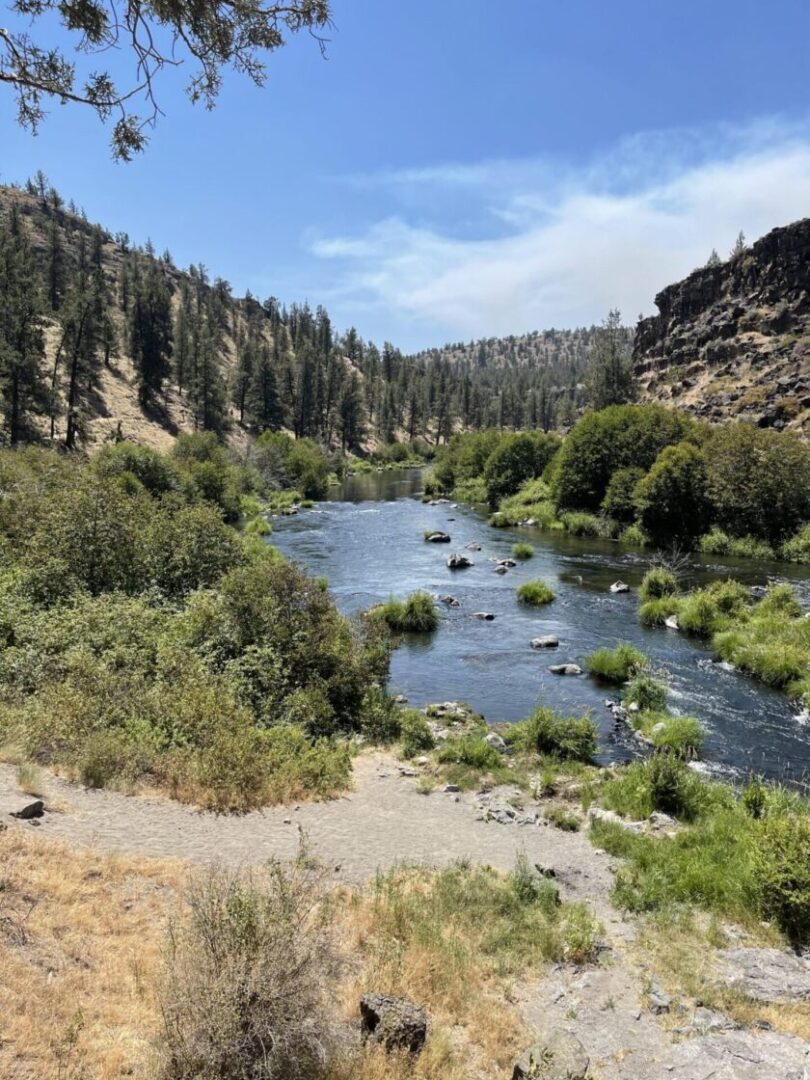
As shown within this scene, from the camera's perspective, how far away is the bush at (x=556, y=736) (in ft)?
58.3

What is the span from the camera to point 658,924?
390 inches

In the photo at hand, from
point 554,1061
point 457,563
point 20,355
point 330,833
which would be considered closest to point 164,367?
point 20,355

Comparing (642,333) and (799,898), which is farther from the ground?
(642,333)

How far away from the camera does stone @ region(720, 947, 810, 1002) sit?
8336mm

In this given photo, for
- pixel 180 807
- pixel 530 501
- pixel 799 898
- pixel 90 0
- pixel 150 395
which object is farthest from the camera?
pixel 150 395

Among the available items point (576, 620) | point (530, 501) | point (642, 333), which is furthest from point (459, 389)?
point (576, 620)

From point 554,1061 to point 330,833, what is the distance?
6.19 meters

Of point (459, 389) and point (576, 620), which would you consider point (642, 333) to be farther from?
point (576, 620)

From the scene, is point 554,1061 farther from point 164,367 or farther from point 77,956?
point 164,367

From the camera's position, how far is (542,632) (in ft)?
94.3

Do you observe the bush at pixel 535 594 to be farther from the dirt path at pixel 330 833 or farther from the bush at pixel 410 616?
the dirt path at pixel 330 833

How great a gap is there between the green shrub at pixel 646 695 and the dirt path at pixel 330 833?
8063 mm

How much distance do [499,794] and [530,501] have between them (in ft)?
182

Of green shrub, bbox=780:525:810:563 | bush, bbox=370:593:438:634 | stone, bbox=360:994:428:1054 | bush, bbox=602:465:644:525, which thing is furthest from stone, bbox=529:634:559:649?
bush, bbox=602:465:644:525
